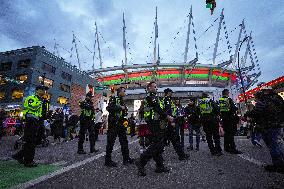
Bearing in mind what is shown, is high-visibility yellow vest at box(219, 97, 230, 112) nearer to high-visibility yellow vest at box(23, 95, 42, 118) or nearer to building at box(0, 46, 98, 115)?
high-visibility yellow vest at box(23, 95, 42, 118)

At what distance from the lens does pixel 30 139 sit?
16.8ft

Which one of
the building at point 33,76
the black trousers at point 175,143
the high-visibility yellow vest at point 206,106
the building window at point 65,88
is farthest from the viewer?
the building window at point 65,88

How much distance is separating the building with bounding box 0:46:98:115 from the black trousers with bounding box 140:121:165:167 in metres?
27.1

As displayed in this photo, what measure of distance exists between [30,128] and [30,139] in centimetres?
24

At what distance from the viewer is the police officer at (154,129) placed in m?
4.18

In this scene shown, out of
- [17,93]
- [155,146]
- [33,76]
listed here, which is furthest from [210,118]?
[17,93]

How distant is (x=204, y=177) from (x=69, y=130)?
1037cm

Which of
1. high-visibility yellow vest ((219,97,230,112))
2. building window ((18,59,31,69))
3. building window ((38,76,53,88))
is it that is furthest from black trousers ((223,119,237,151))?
building window ((18,59,31,69))

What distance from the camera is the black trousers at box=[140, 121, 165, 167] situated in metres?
4.17

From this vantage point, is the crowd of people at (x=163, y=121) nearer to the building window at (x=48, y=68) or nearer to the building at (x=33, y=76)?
the building at (x=33, y=76)

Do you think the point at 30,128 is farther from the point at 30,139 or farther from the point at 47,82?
the point at 47,82

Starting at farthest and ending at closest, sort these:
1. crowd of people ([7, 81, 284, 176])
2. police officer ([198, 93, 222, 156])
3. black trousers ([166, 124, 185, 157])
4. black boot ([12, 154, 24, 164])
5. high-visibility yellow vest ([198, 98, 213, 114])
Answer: high-visibility yellow vest ([198, 98, 213, 114]) < police officer ([198, 93, 222, 156]) < black trousers ([166, 124, 185, 157]) < black boot ([12, 154, 24, 164]) < crowd of people ([7, 81, 284, 176])

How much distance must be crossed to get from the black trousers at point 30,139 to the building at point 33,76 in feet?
84.3

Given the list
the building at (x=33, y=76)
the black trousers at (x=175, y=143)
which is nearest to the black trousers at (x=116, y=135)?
the black trousers at (x=175, y=143)
